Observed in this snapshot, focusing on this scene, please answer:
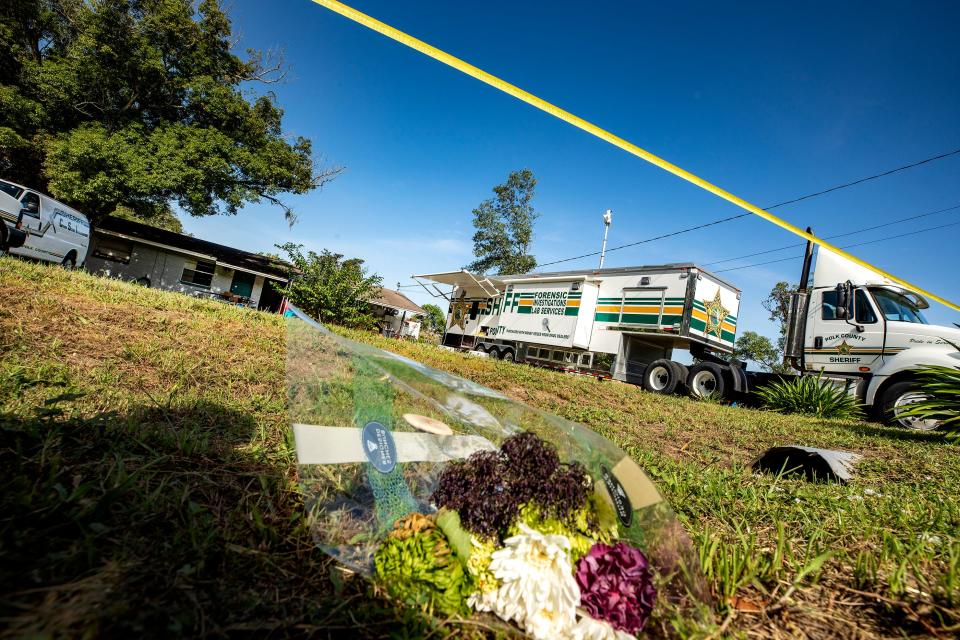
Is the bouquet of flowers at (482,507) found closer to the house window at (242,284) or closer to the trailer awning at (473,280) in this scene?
the trailer awning at (473,280)

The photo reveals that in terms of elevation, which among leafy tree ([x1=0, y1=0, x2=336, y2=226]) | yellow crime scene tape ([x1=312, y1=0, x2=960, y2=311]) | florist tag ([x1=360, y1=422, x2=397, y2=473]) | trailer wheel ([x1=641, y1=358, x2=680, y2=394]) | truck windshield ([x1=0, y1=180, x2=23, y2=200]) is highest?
leafy tree ([x1=0, y1=0, x2=336, y2=226])

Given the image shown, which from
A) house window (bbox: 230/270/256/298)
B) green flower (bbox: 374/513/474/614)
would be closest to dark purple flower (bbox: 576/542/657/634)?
green flower (bbox: 374/513/474/614)

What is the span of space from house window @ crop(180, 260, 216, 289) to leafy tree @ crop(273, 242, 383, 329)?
14.4 metres

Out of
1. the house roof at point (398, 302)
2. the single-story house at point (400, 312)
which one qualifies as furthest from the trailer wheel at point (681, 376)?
the house roof at point (398, 302)

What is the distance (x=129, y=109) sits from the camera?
55.0 ft

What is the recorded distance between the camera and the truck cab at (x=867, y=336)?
623 cm

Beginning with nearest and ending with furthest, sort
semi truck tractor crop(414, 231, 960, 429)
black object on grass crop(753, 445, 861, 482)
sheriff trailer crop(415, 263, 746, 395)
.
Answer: black object on grass crop(753, 445, 861, 482) < semi truck tractor crop(414, 231, 960, 429) < sheriff trailer crop(415, 263, 746, 395)

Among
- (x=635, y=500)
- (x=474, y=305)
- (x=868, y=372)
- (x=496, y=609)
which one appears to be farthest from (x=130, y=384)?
(x=474, y=305)

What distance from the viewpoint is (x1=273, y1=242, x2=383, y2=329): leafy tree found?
1055cm

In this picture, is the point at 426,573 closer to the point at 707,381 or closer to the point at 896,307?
the point at 707,381

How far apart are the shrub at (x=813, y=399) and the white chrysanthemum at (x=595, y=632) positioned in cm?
815

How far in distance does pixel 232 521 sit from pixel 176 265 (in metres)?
25.6

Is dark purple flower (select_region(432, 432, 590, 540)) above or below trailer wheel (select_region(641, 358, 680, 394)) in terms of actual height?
below

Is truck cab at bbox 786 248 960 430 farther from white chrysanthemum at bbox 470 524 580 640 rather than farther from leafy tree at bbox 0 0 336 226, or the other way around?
leafy tree at bbox 0 0 336 226
